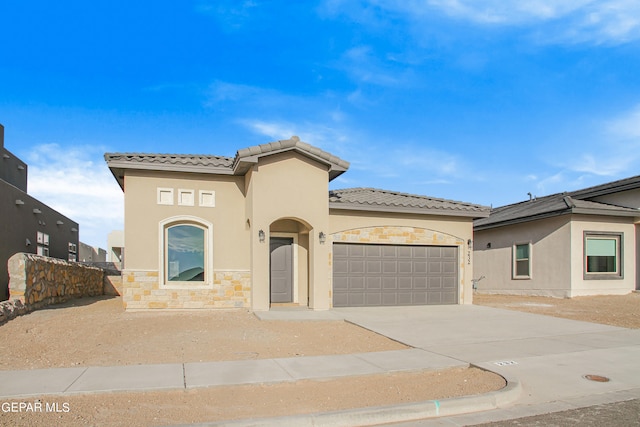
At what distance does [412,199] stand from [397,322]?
5964 millimetres

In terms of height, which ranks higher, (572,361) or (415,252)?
(415,252)

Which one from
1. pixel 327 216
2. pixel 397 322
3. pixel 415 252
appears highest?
pixel 327 216

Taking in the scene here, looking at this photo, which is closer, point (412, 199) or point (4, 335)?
point (4, 335)

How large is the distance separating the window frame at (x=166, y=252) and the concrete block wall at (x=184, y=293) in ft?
0.30

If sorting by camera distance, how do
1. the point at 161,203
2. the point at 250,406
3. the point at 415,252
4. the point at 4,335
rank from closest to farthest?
the point at 250,406 → the point at 4,335 → the point at 161,203 → the point at 415,252

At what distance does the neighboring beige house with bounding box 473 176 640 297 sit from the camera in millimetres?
19172

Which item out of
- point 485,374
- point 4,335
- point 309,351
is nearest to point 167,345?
point 309,351

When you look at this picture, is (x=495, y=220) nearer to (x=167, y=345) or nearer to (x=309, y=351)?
(x=309, y=351)

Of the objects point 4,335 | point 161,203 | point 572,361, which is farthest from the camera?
point 161,203

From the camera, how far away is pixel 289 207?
47.4 feet

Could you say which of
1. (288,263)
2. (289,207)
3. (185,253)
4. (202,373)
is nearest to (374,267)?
(288,263)

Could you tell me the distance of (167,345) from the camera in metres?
9.25

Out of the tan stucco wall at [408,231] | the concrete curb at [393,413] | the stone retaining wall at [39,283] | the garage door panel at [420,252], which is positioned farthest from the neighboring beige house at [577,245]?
the stone retaining wall at [39,283]

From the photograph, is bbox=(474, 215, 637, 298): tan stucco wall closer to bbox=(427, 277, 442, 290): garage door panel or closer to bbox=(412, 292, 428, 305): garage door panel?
bbox=(427, 277, 442, 290): garage door panel
